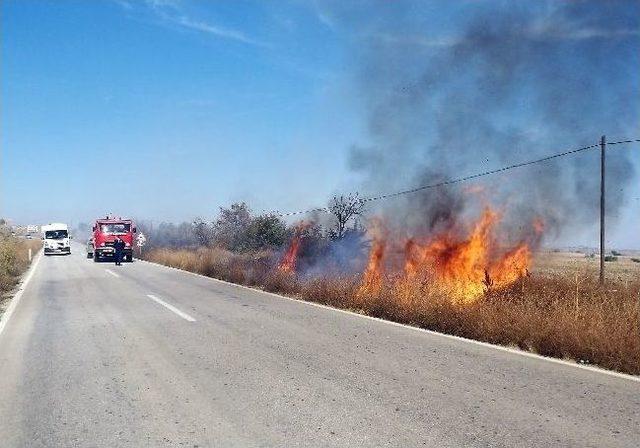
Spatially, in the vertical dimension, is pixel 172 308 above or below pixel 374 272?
below

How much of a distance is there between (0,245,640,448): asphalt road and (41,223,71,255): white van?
43.8 meters

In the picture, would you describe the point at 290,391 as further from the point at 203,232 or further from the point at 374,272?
the point at 203,232

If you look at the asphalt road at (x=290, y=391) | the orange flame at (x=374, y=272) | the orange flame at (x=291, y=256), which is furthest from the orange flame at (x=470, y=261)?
the orange flame at (x=291, y=256)

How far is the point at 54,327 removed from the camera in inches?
413

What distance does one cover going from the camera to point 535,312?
904 cm

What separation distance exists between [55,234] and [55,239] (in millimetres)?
678

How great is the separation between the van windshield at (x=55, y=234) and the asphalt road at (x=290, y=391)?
4413 centimetres

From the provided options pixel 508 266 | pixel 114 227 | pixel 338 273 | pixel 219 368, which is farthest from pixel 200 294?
A: pixel 114 227

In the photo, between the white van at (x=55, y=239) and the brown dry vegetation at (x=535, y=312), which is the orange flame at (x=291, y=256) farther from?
the white van at (x=55, y=239)

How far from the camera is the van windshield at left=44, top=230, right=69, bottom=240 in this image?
5066 cm

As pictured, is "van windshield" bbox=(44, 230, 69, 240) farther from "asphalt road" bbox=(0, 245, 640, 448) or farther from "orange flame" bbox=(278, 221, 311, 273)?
"asphalt road" bbox=(0, 245, 640, 448)

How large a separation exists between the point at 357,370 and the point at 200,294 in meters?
10.4

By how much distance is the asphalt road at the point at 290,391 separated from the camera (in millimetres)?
4656

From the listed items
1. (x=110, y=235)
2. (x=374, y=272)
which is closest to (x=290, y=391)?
(x=374, y=272)
